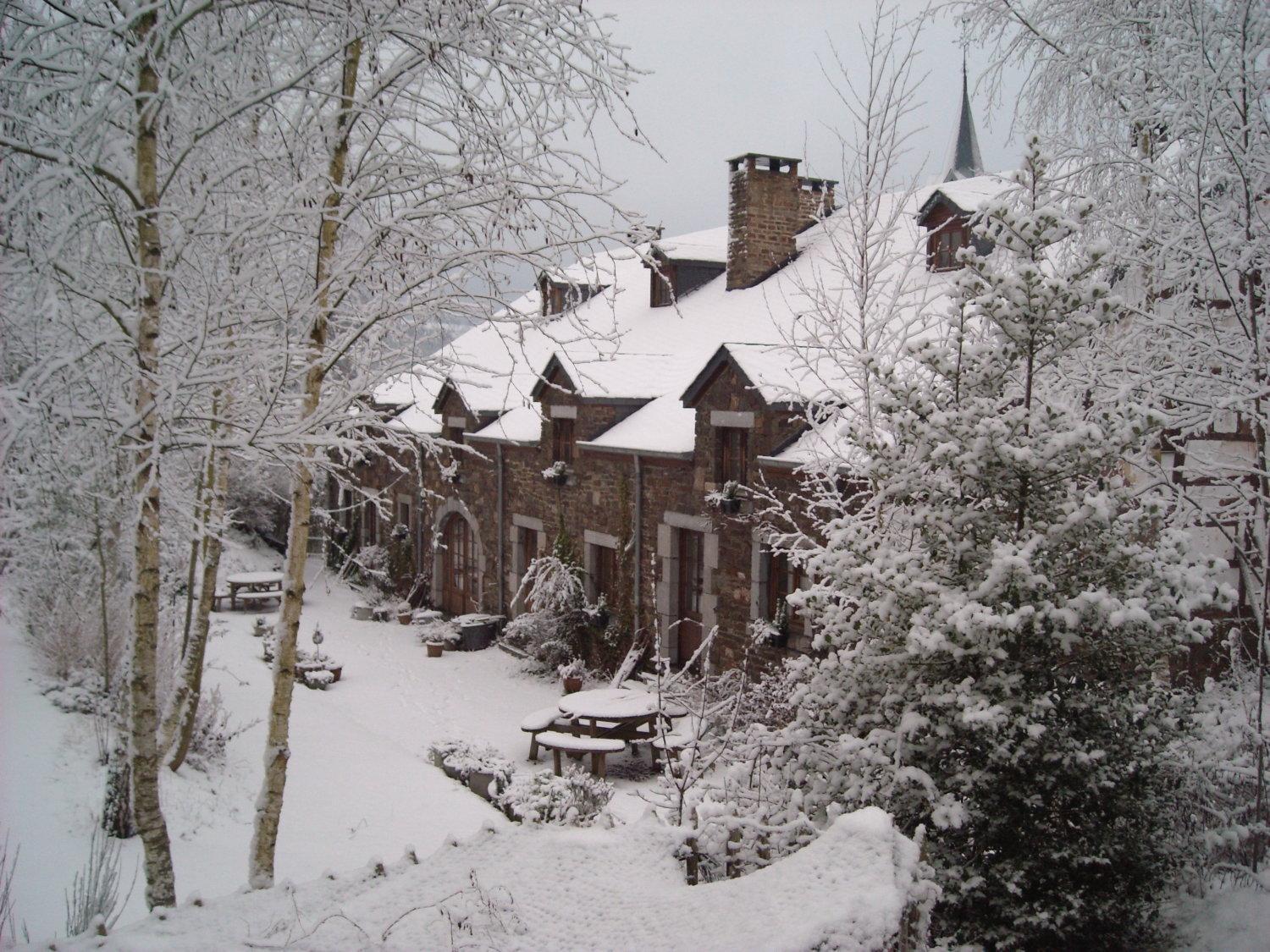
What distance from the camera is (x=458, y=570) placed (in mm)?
19312

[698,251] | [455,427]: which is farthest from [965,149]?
[455,427]

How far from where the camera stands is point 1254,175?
6090 millimetres

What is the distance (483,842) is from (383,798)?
16.0ft

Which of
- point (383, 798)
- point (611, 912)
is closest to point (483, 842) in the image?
point (611, 912)

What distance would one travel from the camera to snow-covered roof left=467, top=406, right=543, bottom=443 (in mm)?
16375

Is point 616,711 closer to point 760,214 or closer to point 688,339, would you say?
point 688,339

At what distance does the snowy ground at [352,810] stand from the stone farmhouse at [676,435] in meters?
2.24

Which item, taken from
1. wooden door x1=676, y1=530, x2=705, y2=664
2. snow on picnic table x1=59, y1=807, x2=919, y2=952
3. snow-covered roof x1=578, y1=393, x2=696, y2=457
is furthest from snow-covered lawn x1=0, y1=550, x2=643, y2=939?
snow-covered roof x1=578, y1=393, x2=696, y2=457

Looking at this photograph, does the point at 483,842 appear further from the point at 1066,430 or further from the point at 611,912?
the point at 1066,430

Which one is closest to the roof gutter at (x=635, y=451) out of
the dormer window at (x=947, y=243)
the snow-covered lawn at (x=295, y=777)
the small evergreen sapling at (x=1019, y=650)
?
the snow-covered lawn at (x=295, y=777)

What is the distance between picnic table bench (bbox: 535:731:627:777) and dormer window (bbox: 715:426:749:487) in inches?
141

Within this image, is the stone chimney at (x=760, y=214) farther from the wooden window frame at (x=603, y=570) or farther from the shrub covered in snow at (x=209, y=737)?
the shrub covered in snow at (x=209, y=737)

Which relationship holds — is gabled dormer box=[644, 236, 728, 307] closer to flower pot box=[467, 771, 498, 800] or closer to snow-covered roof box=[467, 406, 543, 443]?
snow-covered roof box=[467, 406, 543, 443]

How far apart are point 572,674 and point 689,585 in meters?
2.30
